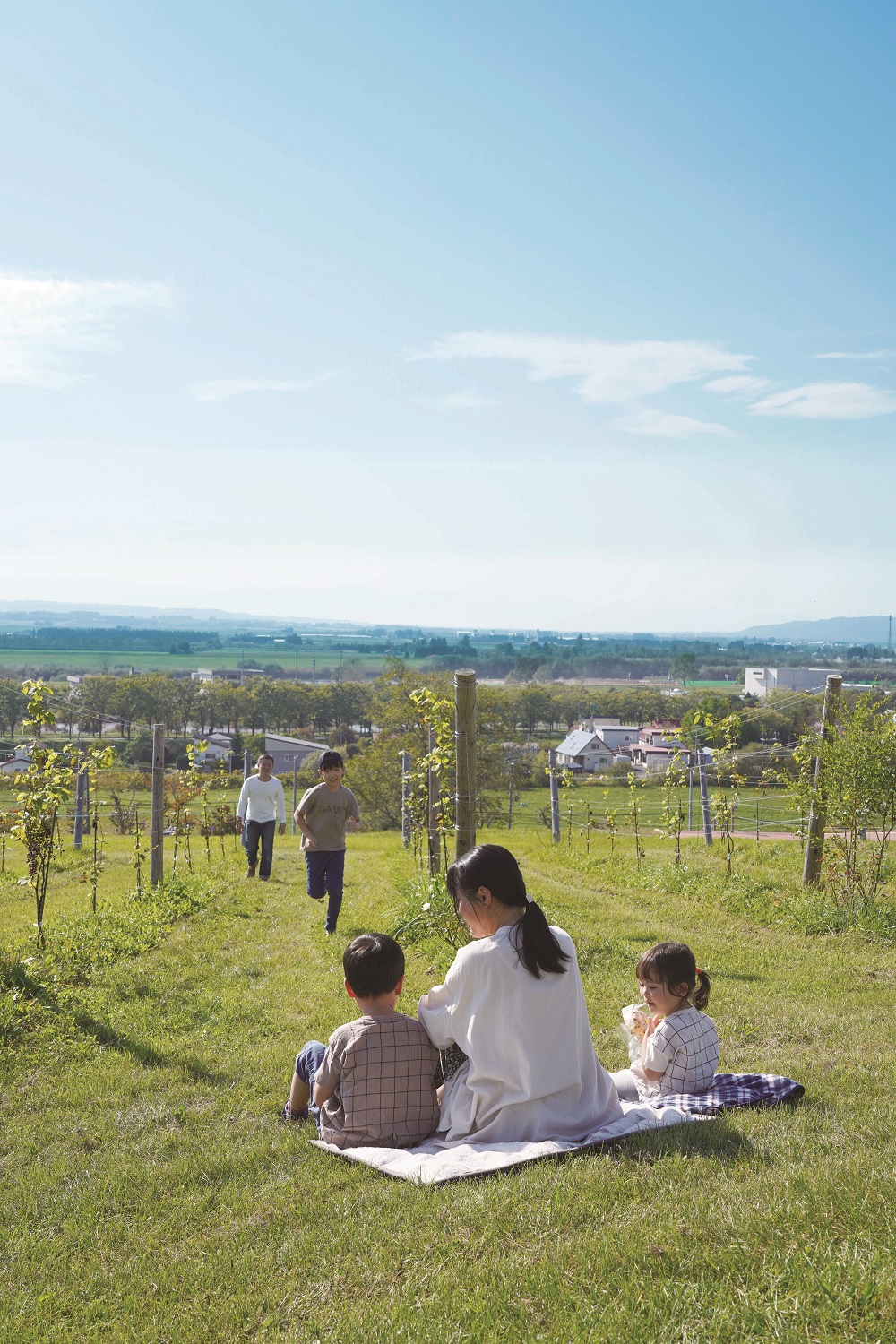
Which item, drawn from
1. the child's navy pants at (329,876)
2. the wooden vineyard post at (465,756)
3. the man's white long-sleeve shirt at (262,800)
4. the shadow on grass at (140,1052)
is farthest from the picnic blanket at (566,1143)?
the man's white long-sleeve shirt at (262,800)

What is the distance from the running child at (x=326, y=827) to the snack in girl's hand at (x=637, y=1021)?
430 cm

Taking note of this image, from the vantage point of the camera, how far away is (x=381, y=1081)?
152 inches

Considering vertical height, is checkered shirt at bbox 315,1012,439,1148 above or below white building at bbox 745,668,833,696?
above

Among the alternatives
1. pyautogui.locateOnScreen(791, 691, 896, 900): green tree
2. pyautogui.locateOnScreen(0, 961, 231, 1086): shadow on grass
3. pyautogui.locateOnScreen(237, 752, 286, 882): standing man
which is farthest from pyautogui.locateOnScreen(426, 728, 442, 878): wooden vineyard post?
pyautogui.locateOnScreen(0, 961, 231, 1086): shadow on grass

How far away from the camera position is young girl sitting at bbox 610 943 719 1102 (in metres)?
4.21

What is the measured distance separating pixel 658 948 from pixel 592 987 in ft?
8.08

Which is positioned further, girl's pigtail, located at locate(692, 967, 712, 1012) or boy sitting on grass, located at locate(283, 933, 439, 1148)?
girl's pigtail, located at locate(692, 967, 712, 1012)

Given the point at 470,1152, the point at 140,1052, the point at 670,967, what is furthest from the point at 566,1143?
the point at 140,1052

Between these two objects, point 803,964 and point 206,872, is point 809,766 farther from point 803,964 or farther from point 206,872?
point 206,872

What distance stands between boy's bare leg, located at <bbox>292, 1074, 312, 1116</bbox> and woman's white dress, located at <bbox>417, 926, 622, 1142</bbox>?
0.71 metres

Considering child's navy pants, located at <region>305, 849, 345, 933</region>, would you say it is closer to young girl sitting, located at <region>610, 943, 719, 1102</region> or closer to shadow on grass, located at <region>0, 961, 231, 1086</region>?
shadow on grass, located at <region>0, 961, 231, 1086</region>

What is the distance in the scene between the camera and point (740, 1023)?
18.5 ft

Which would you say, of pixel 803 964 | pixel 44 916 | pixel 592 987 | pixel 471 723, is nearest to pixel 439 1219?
pixel 592 987

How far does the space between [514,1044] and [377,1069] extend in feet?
1.93
